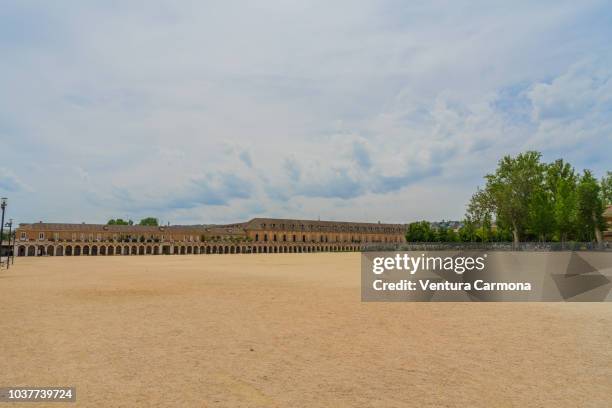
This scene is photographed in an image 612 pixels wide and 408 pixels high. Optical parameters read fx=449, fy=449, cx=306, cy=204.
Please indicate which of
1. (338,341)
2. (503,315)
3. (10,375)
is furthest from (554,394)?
(10,375)

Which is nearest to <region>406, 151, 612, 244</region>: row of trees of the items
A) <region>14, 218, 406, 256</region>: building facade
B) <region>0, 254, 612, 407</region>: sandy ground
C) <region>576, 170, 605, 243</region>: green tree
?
<region>576, 170, 605, 243</region>: green tree

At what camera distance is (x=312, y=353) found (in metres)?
8.54

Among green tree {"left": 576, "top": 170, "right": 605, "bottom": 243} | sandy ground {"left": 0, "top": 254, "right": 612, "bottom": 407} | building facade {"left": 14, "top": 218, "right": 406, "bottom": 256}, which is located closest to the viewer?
sandy ground {"left": 0, "top": 254, "right": 612, "bottom": 407}

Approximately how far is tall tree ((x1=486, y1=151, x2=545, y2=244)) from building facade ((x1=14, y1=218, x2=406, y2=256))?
221 feet

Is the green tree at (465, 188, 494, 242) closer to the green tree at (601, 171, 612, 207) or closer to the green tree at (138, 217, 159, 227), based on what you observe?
the green tree at (601, 171, 612, 207)

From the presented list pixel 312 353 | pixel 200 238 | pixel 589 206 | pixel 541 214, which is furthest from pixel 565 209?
pixel 200 238

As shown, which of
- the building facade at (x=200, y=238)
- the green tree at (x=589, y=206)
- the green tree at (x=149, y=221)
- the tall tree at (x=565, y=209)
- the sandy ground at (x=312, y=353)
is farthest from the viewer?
the green tree at (x=149, y=221)

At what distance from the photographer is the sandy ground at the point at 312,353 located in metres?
6.27

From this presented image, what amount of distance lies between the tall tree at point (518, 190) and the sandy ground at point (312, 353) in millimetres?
50611

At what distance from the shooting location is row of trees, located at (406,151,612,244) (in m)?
57.1

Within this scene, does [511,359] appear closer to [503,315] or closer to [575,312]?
[503,315]

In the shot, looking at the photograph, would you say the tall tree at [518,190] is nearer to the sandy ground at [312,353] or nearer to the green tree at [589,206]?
the green tree at [589,206]

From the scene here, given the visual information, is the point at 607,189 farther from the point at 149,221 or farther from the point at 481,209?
the point at 149,221

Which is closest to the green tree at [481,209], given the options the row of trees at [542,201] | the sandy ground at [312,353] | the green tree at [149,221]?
the row of trees at [542,201]
